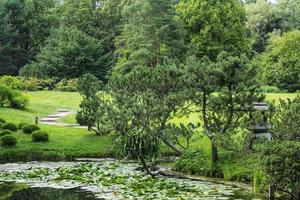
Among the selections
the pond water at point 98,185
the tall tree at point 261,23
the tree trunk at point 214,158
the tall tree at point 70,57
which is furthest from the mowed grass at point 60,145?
the tall tree at point 261,23

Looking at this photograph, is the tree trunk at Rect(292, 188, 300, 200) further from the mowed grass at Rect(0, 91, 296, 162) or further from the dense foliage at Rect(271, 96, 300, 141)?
the mowed grass at Rect(0, 91, 296, 162)

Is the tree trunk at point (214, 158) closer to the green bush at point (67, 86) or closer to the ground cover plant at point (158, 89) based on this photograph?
the ground cover plant at point (158, 89)

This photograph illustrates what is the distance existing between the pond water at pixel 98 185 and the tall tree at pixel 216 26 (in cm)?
4385

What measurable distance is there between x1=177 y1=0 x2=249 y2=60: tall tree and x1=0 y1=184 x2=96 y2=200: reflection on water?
48318 millimetres

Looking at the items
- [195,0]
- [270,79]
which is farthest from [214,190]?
[195,0]

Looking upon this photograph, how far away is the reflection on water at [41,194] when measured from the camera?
20203 millimetres

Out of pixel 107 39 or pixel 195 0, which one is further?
pixel 107 39

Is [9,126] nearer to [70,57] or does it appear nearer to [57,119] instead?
[57,119]

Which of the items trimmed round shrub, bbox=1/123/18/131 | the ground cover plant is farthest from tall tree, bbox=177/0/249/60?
trimmed round shrub, bbox=1/123/18/131

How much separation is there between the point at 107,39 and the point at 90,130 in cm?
4737

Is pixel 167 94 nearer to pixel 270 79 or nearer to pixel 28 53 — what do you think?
pixel 270 79

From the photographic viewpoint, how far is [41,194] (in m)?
20.7

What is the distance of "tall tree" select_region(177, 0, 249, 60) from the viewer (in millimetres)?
69062

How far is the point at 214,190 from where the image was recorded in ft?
69.0
